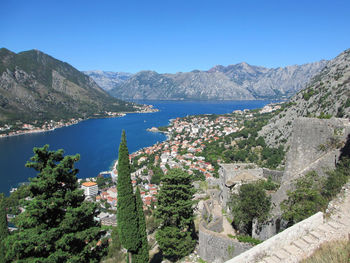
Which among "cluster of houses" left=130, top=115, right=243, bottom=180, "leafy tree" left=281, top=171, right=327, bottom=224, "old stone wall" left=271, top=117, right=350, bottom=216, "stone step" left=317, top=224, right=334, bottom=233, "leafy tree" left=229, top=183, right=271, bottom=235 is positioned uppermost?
"old stone wall" left=271, top=117, right=350, bottom=216

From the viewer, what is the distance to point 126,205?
360 inches

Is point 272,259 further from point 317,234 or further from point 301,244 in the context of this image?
point 317,234

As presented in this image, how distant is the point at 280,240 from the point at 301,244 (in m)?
0.35

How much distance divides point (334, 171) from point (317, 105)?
107ft

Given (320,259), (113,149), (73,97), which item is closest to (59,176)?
(320,259)

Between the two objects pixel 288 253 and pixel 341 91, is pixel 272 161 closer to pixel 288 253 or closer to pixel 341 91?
pixel 341 91

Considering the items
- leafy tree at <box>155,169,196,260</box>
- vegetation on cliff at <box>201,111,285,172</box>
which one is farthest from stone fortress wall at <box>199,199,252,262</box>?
vegetation on cliff at <box>201,111,285,172</box>

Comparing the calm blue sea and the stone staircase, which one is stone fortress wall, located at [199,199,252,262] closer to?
the stone staircase

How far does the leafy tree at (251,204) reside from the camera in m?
8.20

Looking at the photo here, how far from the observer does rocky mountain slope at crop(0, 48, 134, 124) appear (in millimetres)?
117062

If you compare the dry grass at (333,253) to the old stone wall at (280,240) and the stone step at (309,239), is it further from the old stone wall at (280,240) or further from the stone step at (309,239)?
the old stone wall at (280,240)

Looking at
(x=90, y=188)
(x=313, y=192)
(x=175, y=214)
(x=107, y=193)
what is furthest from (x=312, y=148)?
(x=90, y=188)

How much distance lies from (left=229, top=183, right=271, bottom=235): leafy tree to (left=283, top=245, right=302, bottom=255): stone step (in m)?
3.79

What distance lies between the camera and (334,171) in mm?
6941
